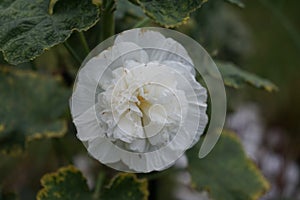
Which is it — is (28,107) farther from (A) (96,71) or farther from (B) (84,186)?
(A) (96,71)

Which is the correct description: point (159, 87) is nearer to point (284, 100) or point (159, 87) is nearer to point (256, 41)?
point (256, 41)

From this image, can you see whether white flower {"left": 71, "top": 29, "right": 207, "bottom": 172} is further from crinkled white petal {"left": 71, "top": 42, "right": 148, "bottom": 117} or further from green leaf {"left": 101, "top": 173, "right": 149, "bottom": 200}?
green leaf {"left": 101, "top": 173, "right": 149, "bottom": 200}

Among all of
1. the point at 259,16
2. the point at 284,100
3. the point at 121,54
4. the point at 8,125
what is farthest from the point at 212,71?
the point at 284,100

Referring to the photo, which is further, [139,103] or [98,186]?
[98,186]

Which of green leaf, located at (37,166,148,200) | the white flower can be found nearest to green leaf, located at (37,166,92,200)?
green leaf, located at (37,166,148,200)

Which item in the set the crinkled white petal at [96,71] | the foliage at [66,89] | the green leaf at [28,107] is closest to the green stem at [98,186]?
the foliage at [66,89]

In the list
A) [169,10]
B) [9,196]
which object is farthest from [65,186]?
[169,10]
